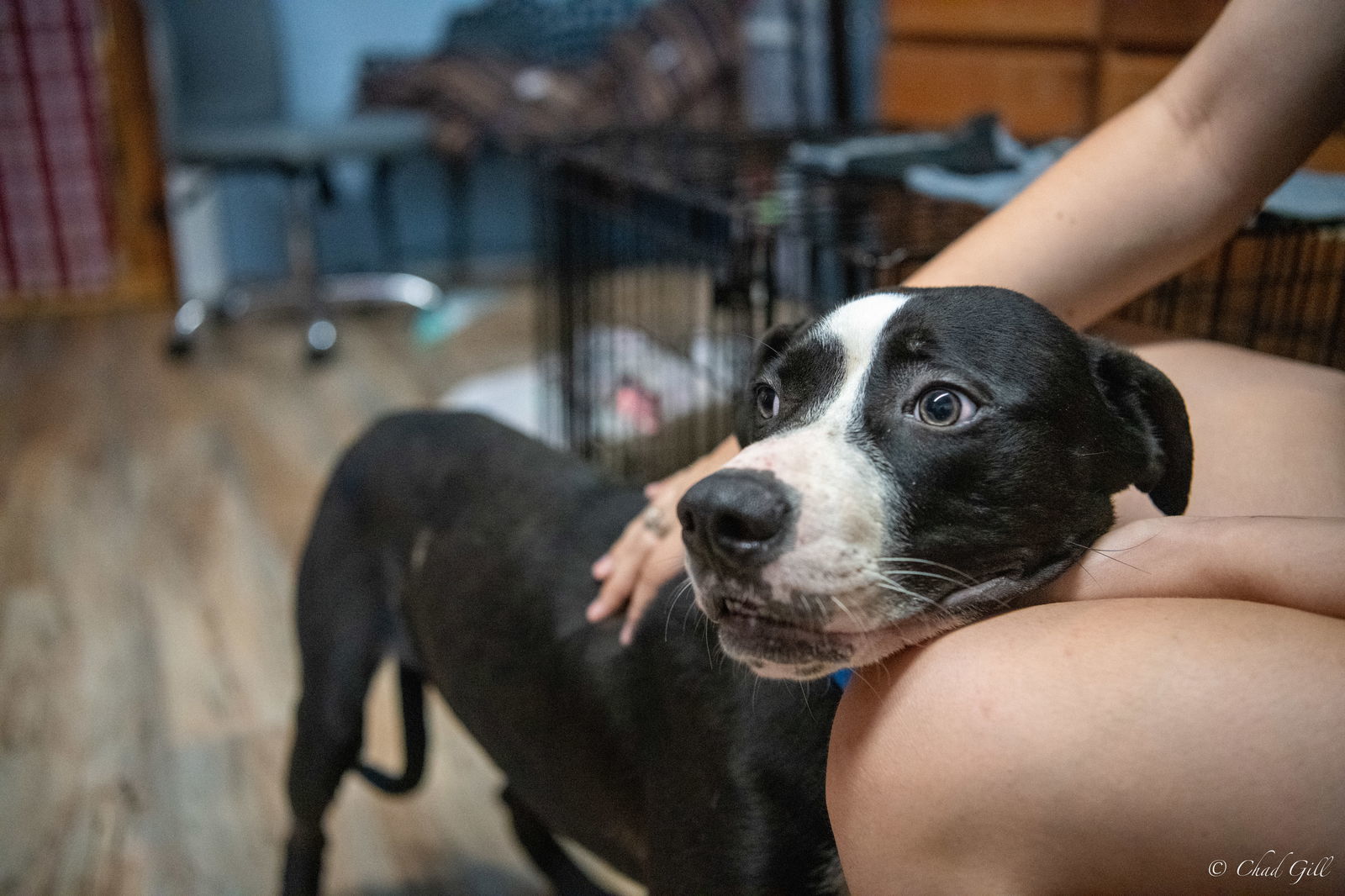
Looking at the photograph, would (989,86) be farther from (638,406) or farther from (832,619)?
(832,619)

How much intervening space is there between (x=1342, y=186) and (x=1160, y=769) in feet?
3.06

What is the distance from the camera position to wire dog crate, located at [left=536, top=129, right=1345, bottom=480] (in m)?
1.27

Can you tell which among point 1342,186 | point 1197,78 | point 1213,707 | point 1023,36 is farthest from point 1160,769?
point 1023,36

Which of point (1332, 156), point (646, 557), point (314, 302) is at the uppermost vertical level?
point (1332, 156)

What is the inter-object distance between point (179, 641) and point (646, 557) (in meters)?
1.41

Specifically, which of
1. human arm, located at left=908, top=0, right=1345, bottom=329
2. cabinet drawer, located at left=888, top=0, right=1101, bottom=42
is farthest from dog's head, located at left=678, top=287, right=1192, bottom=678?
cabinet drawer, located at left=888, top=0, right=1101, bottom=42

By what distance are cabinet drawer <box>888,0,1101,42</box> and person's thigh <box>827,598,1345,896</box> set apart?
213cm

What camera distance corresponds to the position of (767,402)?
86 cm

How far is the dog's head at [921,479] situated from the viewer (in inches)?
25.8

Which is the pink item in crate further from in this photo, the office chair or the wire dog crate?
the office chair

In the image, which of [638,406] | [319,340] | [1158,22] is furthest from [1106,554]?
[319,340]

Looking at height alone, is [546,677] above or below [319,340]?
above

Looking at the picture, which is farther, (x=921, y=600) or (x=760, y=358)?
(x=760, y=358)

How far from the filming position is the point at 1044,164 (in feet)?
5.03
